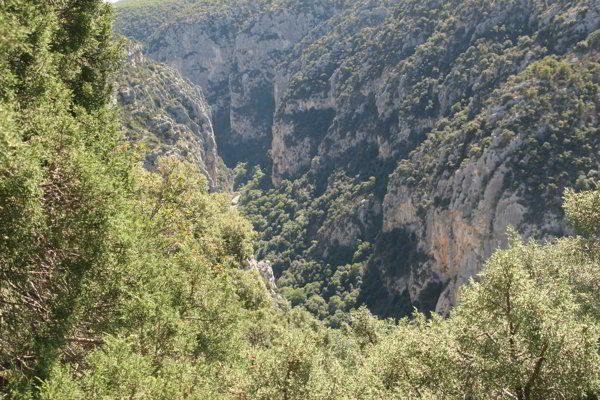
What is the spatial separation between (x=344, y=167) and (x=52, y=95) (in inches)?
5260

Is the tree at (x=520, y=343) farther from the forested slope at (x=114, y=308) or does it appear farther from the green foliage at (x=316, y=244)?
the green foliage at (x=316, y=244)

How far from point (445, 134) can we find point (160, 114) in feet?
200

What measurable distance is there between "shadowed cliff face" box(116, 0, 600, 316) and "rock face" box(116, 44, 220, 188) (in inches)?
1751

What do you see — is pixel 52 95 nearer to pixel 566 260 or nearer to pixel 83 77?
pixel 83 77

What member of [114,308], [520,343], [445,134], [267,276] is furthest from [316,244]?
[520,343]

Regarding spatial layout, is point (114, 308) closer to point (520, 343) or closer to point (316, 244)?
point (520, 343)

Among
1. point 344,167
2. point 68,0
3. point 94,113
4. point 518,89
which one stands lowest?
point 344,167

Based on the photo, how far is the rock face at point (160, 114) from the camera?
270 ft

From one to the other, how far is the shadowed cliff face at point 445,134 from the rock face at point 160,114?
4447 centimetres

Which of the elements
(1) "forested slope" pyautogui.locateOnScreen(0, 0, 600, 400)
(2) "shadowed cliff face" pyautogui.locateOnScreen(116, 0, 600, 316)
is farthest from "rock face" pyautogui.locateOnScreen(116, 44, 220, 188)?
(1) "forested slope" pyautogui.locateOnScreen(0, 0, 600, 400)

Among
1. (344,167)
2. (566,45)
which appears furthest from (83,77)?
(344,167)

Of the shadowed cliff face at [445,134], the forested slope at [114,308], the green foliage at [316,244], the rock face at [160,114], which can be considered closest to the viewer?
the forested slope at [114,308]

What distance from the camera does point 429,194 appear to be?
295 ft

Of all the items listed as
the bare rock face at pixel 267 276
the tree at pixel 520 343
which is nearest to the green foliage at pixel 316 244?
the bare rock face at pixel 267 276
